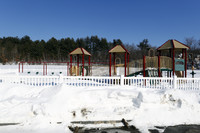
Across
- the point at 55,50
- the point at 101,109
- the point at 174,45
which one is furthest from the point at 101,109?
the point at 55,50

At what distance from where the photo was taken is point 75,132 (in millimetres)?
4031

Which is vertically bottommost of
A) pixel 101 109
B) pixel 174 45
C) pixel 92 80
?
pixel 101 109

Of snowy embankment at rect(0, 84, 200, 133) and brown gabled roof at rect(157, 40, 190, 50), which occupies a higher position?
brown gabled roof at rect(157, 40, 190, 50)

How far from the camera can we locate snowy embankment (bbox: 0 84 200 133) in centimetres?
464

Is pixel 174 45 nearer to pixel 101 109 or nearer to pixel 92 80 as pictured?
pixel 92 80

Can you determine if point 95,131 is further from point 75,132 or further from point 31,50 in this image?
point 31,50

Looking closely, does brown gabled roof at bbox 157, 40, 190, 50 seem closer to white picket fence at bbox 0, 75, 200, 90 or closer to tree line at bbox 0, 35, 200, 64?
white picket fence at bbox 0, 75, 200, 90

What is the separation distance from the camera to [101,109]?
518 cm

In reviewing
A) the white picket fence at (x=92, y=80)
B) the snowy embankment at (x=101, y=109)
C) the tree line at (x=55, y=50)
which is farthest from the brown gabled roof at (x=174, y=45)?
the tree line at (x=55, y=50)

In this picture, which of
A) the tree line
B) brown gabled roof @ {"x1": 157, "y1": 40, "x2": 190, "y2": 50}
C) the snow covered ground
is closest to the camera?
the snow covered ground

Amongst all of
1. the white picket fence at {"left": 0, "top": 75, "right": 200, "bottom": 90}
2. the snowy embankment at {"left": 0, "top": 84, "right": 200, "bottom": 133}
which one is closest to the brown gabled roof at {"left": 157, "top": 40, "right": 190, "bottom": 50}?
the white picket fence at {"left": 0, "top": 75, "right": 200, "bottom": 90}

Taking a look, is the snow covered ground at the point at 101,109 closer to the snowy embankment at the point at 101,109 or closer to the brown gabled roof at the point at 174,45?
the snowy embankment at the point at 101,109

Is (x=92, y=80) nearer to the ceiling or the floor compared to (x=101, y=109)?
nearer to the ceiling

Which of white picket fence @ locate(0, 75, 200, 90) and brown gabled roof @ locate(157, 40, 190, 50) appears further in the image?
brown gabled roof @ locate(157, 40, 190, 50)
